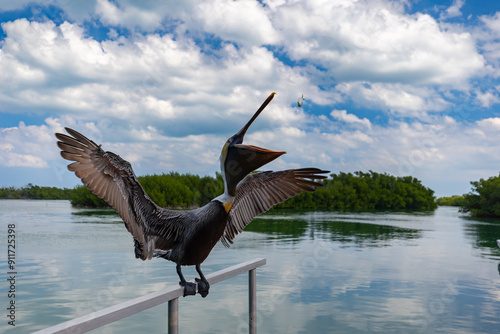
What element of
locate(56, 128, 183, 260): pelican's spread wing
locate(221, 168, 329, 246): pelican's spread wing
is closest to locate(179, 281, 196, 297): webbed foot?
locate(56, 128, 183, 260): pelican's spread wing

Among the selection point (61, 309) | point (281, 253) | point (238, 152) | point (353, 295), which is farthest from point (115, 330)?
point (281, 253)

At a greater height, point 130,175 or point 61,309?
point 130,175

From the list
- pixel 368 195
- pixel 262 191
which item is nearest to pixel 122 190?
pixel 262 191

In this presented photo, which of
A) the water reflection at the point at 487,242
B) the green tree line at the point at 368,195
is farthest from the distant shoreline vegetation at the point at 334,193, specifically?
the water reflection at the point at 487,242

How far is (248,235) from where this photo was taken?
84.9 feet

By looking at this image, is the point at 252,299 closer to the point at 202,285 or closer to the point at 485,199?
the point at 202,285

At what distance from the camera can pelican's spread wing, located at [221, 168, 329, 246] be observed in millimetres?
Result: 2771

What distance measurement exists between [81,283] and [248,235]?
46.3 feet

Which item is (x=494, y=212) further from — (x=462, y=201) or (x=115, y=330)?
(x=115, y=330)

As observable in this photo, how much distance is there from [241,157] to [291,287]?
443 inches

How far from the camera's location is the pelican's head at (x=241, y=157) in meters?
1.97

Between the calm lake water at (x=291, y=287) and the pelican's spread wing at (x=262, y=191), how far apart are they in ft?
3.90

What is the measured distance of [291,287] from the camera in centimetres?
1266

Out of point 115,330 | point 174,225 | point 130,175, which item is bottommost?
point 115,330
